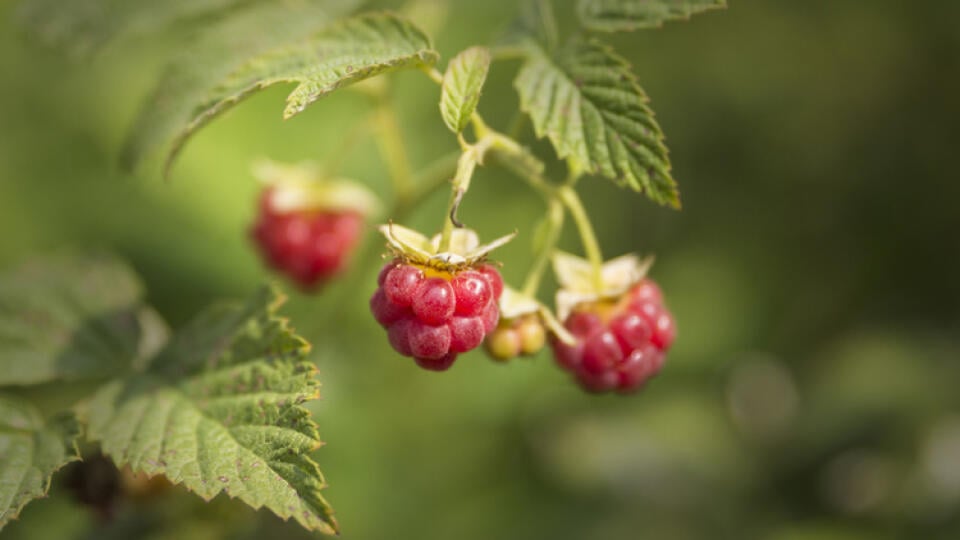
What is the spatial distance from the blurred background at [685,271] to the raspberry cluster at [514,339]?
52.7 inches

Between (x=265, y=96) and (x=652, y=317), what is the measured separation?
3133mm

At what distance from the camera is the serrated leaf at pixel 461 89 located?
5.45 feet

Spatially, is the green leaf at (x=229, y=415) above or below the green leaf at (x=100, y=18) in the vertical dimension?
below

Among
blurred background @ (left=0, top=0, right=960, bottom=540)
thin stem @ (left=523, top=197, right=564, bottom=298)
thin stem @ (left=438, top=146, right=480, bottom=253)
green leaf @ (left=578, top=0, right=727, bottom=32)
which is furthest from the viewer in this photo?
blurred background @ (left=0, top=0, right=960, bottom=540)

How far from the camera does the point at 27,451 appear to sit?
1.95 metres

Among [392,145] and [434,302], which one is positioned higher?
[434,302]

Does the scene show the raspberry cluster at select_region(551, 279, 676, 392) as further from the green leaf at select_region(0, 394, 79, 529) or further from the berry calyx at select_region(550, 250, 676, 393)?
the green leaf at select_region(0, 394, 79, 529)

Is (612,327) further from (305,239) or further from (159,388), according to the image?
(305,239)

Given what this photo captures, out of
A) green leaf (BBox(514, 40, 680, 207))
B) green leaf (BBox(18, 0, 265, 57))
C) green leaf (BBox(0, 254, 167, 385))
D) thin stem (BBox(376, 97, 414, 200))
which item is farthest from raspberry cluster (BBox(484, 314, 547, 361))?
green leaf (BBox(18, 0, 265, 57))

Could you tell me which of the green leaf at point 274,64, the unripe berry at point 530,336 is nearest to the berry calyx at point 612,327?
the unripe berry at point 530,336

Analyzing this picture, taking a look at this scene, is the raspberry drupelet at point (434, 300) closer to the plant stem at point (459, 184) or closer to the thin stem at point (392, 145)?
the plant stem at point (459, 184)

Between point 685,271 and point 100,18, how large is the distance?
8.58 ft

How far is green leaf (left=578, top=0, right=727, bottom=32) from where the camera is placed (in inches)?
73.2

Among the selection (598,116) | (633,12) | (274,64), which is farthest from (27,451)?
(633,12)
